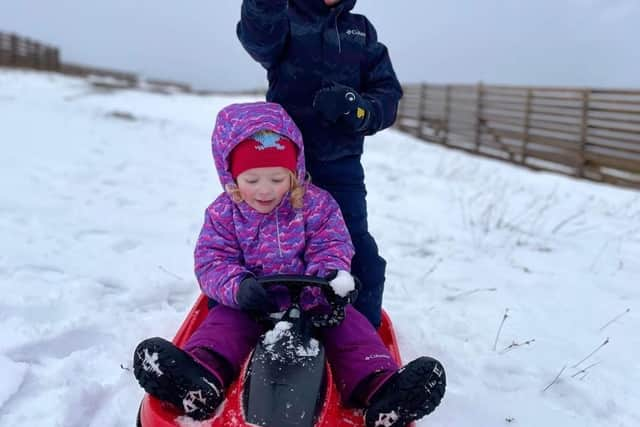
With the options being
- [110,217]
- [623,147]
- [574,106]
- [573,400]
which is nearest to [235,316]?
[573,400]

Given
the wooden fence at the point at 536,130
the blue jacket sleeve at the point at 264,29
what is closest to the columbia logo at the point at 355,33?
the blue jacket sleeve at the point at 264,29

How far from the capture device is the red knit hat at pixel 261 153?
2.01m

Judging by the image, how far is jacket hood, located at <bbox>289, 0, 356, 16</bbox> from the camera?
2238mm

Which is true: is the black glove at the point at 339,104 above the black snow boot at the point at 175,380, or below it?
above

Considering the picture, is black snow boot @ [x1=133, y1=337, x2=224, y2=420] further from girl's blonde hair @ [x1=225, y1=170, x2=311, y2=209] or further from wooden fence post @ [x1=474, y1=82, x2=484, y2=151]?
wooden fence post @ [x1=474, y1=82, x2=484, y2=151]

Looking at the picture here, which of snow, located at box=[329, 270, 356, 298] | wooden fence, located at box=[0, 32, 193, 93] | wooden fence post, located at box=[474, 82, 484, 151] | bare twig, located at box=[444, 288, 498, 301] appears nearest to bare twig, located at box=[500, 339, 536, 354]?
bare twig, located at box=[444, 288, 498, 301]

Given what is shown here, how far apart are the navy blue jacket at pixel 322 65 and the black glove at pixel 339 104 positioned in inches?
4.1

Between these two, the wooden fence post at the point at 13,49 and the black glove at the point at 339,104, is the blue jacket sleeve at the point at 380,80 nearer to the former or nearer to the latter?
the black glove at the point at 339,104

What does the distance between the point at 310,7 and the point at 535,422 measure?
1910 mm

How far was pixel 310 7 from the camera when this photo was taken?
88.6 inches

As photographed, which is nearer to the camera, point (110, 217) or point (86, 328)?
point (86, 328)

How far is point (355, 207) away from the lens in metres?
2.43

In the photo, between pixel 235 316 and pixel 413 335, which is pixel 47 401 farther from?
pixel 413 335

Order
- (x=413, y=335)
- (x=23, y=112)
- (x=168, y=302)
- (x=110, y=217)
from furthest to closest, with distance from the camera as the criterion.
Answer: (x=23, y=112) < (x=110, y=217) < (x=168, y=302) < (x=413, y=335)
